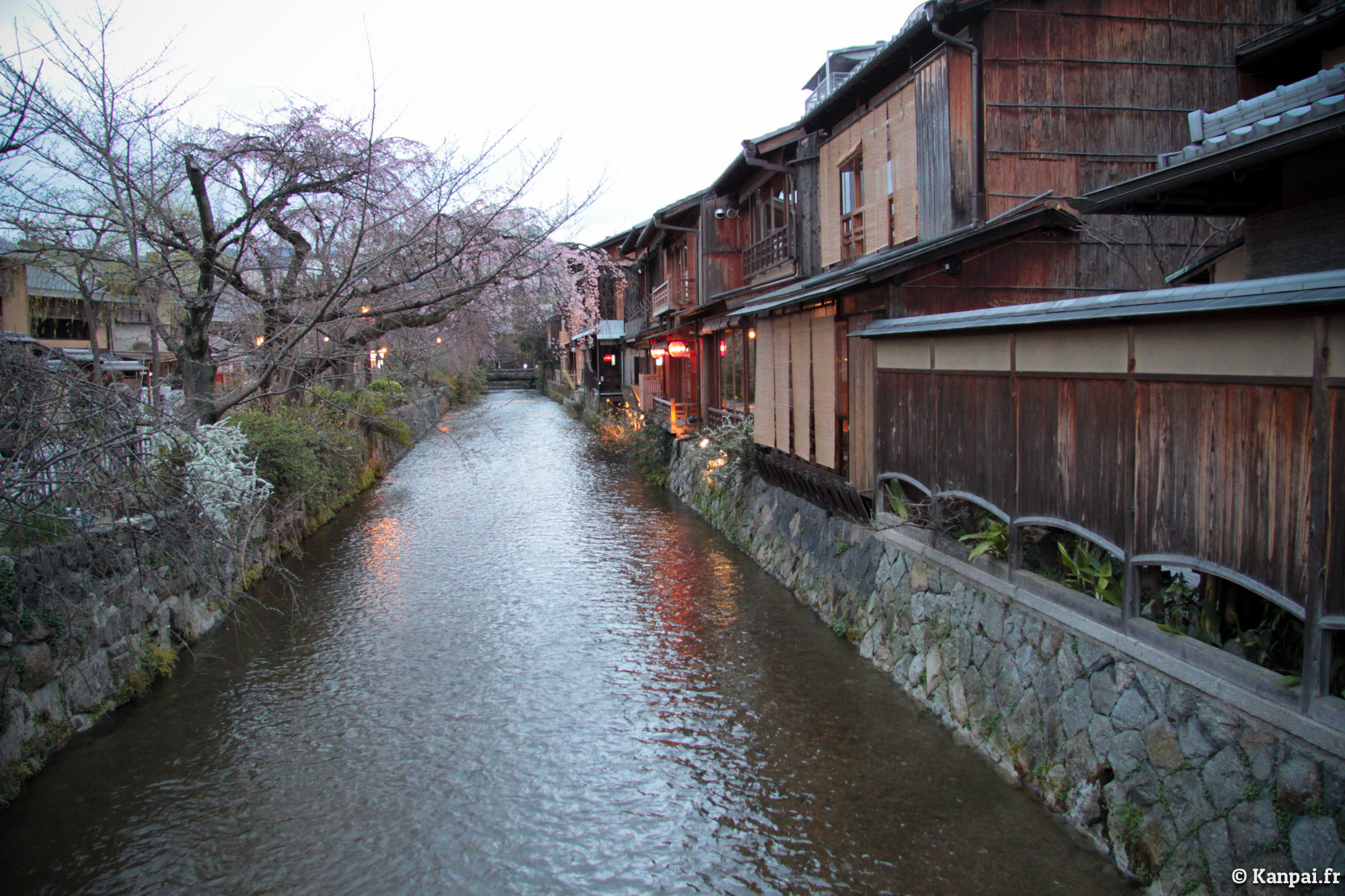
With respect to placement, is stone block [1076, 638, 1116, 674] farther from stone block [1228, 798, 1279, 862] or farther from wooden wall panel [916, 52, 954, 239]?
wooden wall panel [916, 52, 954, 239]

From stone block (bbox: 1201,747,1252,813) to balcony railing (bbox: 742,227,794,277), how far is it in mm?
12632

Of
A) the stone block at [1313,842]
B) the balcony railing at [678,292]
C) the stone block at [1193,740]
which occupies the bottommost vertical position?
the stone block at [1313,842]

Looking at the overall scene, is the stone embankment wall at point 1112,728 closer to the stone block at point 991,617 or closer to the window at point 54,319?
the stone block at point 991,617

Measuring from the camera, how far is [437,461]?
87.8ft

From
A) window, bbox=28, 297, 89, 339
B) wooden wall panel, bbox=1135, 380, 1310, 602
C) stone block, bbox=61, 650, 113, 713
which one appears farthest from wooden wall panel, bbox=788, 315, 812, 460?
window, bbox=28, 297, 89, 339

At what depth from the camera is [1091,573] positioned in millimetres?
6164

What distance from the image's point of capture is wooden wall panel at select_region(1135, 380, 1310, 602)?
14.0 ft

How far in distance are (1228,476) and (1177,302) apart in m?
1.08

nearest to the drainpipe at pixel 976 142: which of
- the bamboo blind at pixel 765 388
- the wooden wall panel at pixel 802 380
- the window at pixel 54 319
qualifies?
the wooden wall panel at pixel 802 380

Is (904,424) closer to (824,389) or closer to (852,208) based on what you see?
(824,389)

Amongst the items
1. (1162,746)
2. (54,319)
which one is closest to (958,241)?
(1162,746)

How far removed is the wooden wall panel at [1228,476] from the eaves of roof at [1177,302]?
0.51m

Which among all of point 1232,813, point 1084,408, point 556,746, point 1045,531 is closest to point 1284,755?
point 1232,813

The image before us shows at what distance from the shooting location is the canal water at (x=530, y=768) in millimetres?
5805
